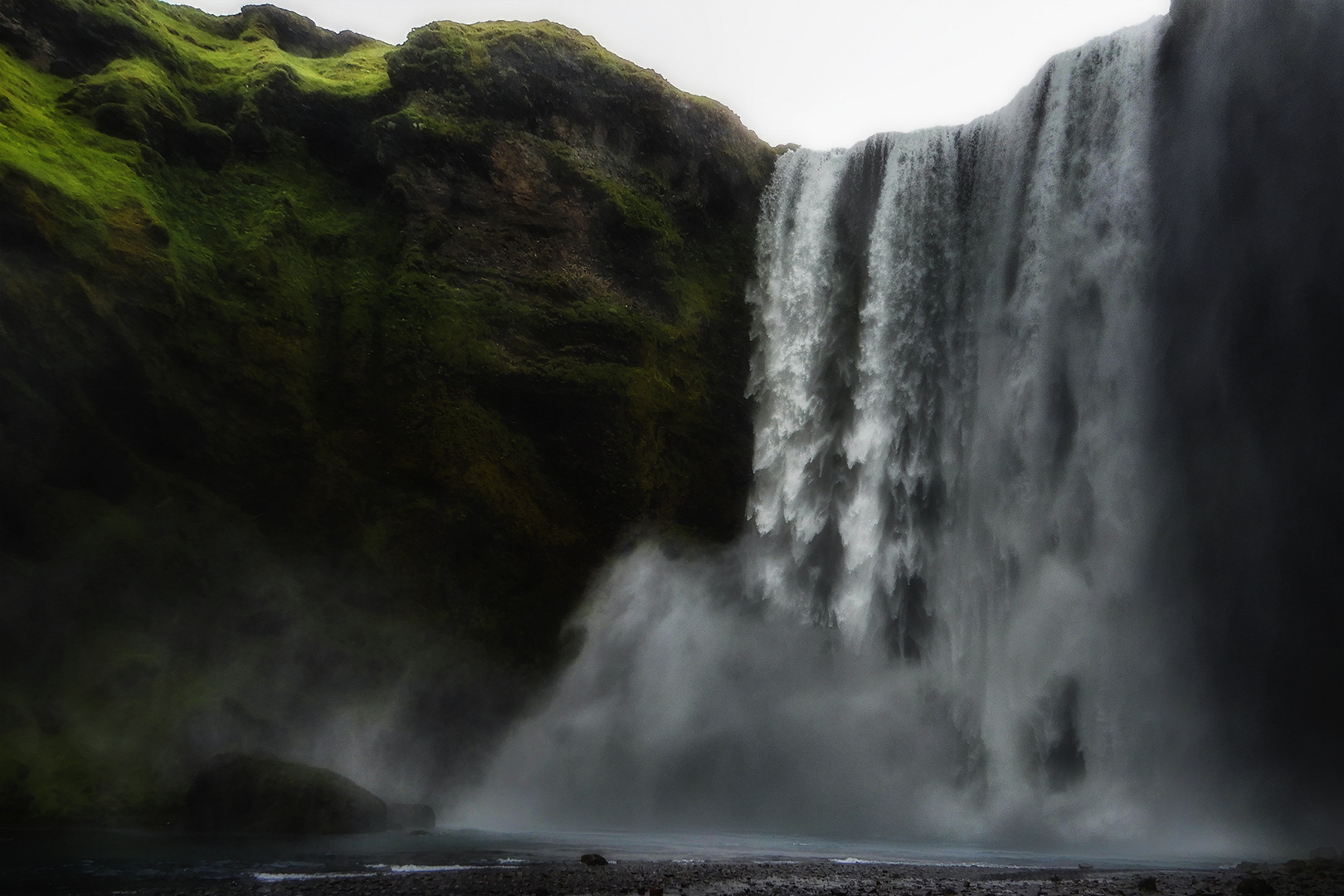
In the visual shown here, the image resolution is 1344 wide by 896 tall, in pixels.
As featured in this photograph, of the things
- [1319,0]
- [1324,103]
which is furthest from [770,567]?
[1319,0]

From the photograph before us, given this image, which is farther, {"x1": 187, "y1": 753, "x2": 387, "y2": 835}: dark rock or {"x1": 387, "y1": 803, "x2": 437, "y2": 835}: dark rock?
{"x1": 387, "y1": 803, "x2": 437, "y2": 835}: dark rock

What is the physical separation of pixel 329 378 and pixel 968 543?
17255 mm

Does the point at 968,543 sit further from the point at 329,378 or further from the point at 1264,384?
the point at 329,378

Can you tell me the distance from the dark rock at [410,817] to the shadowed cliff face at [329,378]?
1819 mm

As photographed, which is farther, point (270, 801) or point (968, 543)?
point (968, 543)

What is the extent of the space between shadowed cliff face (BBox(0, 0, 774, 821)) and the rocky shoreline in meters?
9.20

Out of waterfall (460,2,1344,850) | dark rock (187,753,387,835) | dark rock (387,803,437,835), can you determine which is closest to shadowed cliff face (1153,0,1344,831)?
Answer: waterfall (460,2,1344,850)

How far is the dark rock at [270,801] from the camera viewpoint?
16453 mm

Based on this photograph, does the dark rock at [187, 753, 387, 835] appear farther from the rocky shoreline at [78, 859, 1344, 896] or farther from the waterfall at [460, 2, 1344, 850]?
the rocky shoreline at [78, 859, 1344, 896]

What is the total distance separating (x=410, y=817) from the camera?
742 inches

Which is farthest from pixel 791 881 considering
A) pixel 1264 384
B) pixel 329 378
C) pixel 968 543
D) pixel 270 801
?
pixel 329 378

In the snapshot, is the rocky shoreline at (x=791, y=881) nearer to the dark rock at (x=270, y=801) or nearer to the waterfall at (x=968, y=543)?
the waterfall at (x=968, y=543)

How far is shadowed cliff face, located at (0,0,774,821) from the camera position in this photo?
18.2m

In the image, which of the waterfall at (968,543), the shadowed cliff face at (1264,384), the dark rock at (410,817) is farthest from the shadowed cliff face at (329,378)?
the shadowed cliff face at (1264,384)
